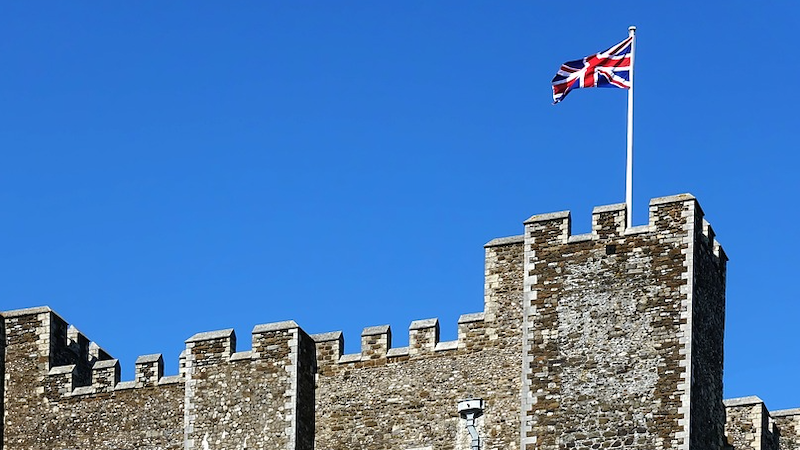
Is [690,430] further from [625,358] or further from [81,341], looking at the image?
[81,341]

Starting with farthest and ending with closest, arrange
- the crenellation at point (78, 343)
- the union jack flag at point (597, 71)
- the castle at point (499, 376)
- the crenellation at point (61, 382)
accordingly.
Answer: the crenellation at point (78, 343) → the crenellation at point (61, 382) → the union jack flag at point (597, 71) → the castle at point (499, 376)

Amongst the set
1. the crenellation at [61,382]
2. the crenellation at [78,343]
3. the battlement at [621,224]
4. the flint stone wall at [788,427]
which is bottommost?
the flint stone wall at [788,427]

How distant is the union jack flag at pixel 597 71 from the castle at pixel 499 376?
12.7 ft

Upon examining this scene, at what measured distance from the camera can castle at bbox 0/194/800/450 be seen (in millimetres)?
63875

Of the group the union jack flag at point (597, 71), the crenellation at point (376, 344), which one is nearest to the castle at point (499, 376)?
the crenellation at point (376, 344)

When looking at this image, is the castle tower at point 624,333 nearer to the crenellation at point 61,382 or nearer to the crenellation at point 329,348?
the crenellation at point 329,348

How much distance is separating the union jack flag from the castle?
3.86 meters

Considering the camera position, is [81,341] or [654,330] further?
[81,341]

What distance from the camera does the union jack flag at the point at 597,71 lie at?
6769 centimetres

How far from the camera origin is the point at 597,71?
6788 cm

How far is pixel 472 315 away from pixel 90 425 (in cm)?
1121

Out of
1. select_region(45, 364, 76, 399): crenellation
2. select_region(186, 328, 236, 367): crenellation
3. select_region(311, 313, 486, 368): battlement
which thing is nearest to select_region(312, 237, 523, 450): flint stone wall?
select_region(311, 313, 486, 368): battlement

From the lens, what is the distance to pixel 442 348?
2643 inches

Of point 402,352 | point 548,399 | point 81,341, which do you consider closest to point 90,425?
point 81,341
